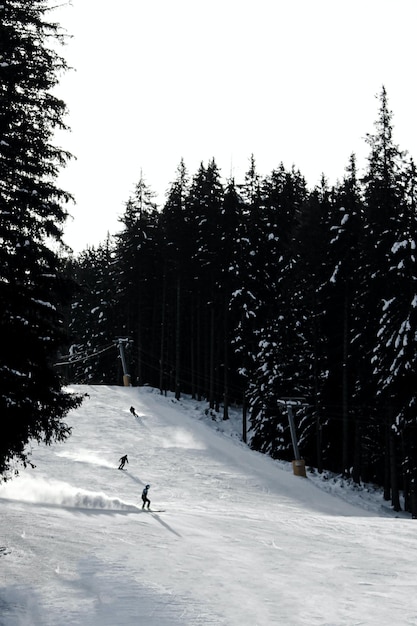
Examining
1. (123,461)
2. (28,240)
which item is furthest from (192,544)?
(123,461)

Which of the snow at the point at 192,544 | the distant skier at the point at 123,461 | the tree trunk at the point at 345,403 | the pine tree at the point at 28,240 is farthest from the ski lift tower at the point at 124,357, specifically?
the pine tree at the point at 28,240

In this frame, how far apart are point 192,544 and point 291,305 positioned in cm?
2329

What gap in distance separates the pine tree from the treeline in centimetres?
297

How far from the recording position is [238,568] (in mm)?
14922

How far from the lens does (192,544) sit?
673 inches

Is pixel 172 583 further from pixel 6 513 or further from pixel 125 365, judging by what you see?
pixel 125 365

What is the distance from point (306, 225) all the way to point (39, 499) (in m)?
24.3

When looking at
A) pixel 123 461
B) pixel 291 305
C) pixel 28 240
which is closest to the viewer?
pixel 28 240

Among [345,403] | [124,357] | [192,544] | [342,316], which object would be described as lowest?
[192,544]

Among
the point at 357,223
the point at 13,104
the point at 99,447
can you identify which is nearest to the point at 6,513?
the point at 13,104

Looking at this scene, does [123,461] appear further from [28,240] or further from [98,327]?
[98,327]

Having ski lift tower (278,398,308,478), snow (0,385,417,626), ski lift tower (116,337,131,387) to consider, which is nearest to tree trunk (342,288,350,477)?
snow (0,385,417,626)

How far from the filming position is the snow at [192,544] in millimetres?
11547

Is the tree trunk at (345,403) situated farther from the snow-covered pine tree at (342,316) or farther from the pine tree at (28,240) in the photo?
the pine tree at (28,240)
